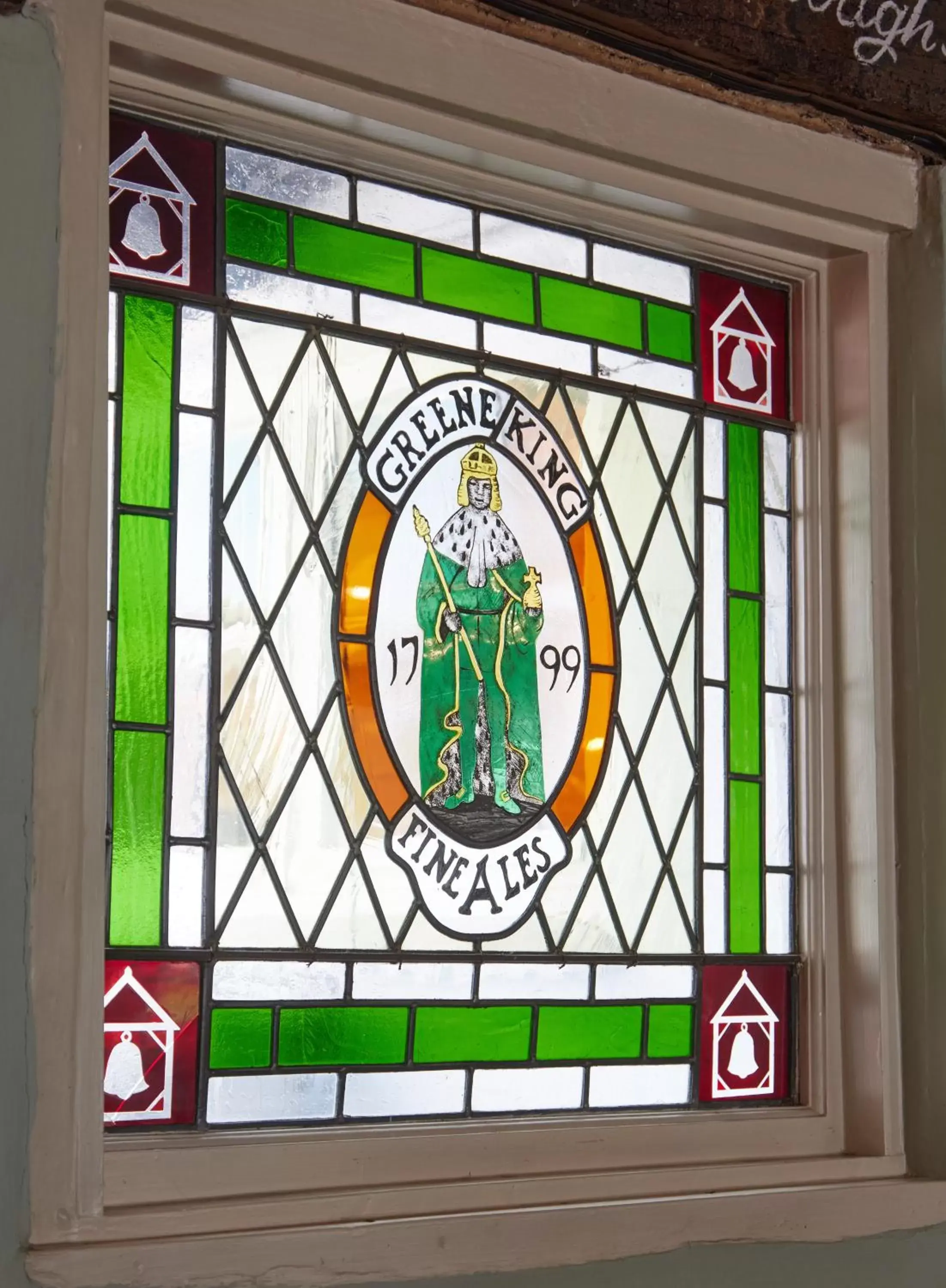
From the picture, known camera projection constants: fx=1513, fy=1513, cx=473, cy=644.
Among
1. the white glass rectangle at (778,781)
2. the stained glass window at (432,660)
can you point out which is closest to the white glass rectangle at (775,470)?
the stained glass window at (432,660)

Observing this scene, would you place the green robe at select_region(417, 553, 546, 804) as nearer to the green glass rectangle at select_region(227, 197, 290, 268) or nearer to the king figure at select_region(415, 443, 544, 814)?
the king figure at select_region(415, 443, 544, 814)

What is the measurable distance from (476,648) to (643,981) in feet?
1.37

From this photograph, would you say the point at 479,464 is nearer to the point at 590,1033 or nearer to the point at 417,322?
the point at 417,322

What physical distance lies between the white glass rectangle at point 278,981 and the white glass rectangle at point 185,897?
0.04 meters

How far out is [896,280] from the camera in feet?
6.20

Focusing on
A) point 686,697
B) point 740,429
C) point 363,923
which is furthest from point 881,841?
point 363,923

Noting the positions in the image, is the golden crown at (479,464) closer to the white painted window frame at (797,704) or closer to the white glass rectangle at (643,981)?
the white painted window frame at (797,704)

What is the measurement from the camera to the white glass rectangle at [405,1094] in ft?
4.88

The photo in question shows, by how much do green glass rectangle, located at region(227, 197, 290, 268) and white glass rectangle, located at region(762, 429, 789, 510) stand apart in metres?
0.66

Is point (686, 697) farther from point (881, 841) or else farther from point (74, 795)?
point (74, 795)

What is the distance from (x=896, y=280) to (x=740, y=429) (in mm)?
283

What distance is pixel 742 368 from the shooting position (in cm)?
185

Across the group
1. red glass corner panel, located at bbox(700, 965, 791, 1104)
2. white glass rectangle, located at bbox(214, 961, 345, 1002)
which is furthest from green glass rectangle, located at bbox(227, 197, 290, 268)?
red glass corner panel, located at bbox(700, 965, 791, 1104)

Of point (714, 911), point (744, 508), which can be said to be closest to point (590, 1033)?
point (714, 911)
